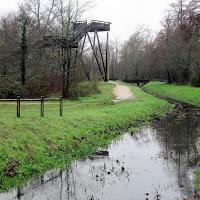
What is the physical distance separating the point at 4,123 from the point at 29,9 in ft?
148

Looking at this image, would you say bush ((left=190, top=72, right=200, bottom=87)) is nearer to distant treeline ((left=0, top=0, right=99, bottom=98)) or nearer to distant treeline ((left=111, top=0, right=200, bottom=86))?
distant treeline ((left=111, top=0, right=200, bottom=86))

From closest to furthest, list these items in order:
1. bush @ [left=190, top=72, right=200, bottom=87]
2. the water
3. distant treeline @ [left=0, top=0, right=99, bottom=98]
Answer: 1. the water
2. distant treeline @ [left=0, top=0, right=99, bottom=98]
3. bush @ [left=190, top=72, right=200, bottom=87]

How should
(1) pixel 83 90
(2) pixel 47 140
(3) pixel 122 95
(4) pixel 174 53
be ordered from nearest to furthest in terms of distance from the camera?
(2) pixel 47 140 < (1) pixel 83 90 < (3) pixel 122 95 < (4) pixel 174 53

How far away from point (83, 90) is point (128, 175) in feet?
95.4

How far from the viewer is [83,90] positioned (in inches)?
1750

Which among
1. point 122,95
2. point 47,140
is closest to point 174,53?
point 122,95

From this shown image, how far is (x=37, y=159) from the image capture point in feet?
54.9

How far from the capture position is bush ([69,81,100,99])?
40.9 meters

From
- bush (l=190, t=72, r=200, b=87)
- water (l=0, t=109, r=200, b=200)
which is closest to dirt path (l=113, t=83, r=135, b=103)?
bush (l=190, t=72, r=200, b=87)

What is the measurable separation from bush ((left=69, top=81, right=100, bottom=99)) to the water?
18.0 metres

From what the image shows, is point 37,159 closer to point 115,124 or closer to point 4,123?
point 4,123

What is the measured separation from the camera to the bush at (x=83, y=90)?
40906 mm

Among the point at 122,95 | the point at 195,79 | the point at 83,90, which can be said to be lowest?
the point at 122,95

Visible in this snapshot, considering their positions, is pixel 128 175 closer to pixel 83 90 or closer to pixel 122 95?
pixel 83 90
